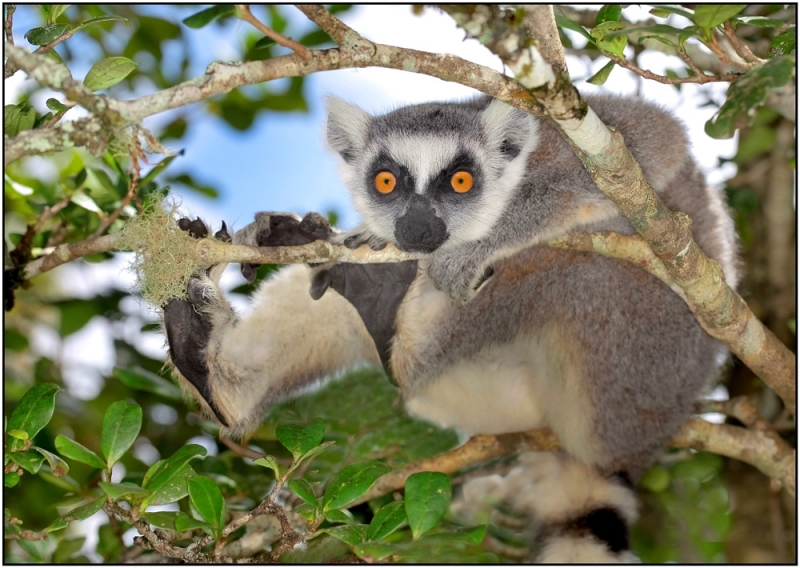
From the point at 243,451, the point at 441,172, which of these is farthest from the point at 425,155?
the point at 243,451

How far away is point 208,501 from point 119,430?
1.23 feet

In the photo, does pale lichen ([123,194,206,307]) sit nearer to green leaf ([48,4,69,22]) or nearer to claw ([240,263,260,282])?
claw ([240,263,260,282])

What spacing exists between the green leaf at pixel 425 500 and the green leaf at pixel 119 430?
89 cm

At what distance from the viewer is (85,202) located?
3.33m

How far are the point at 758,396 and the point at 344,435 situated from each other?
114 inches

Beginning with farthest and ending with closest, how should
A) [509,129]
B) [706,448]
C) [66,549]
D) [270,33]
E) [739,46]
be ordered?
[706,448] < [509,129] < [66,549] < [739,46] < [270,33]

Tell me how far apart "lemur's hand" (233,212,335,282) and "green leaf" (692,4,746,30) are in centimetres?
175

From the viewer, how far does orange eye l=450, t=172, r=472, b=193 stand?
3.39 m

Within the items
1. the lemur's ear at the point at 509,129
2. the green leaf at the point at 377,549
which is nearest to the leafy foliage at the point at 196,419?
the green leaf at the point at 377,549

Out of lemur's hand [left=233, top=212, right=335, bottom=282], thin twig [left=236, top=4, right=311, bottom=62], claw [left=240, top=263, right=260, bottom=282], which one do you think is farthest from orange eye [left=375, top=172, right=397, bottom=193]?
thin twig [left=236, top=4, right=311, bottom=62]

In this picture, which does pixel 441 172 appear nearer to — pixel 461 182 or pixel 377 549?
pixel 461 182

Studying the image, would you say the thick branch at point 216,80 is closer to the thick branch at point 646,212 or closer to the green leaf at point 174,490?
the thick branch at point 646,212

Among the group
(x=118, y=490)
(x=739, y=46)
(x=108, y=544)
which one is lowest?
(x=108, y=544)

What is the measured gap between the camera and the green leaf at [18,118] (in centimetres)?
255
